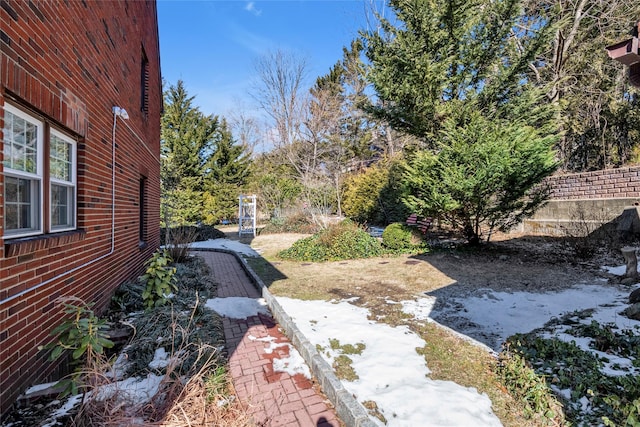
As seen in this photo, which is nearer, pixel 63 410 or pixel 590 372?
pixel 63 410

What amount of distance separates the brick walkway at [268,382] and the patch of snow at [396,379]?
1.14ft

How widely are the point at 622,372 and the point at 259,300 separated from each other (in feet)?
15.6

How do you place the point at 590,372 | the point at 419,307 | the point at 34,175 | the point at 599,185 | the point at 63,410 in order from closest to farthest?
the point at 63,410 < the point at 34,175 < the point at 590,372 < the point at 419,307 < the point at 599,185

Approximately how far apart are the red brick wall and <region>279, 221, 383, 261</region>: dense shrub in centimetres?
618

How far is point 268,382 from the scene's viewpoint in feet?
9.84

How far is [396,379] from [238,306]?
9.87ft

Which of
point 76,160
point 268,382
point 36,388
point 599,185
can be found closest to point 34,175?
point 76,160

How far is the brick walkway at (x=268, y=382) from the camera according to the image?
2.53 meters

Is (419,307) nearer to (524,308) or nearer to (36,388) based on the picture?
(524,308)

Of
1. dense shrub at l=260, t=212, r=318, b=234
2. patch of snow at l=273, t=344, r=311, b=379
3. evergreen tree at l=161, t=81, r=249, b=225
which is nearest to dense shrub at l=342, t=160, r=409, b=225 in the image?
dense shrub at l=260, t=212, r=318, b=234

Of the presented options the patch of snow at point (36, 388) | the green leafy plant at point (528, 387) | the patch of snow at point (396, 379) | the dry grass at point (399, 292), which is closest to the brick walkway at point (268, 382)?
the patch of snow at point (396, 379)

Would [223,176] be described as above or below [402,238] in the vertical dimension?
above

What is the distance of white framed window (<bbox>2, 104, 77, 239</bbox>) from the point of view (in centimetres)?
231

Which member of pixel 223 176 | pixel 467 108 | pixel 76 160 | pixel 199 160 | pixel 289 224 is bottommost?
pixel 289 224
